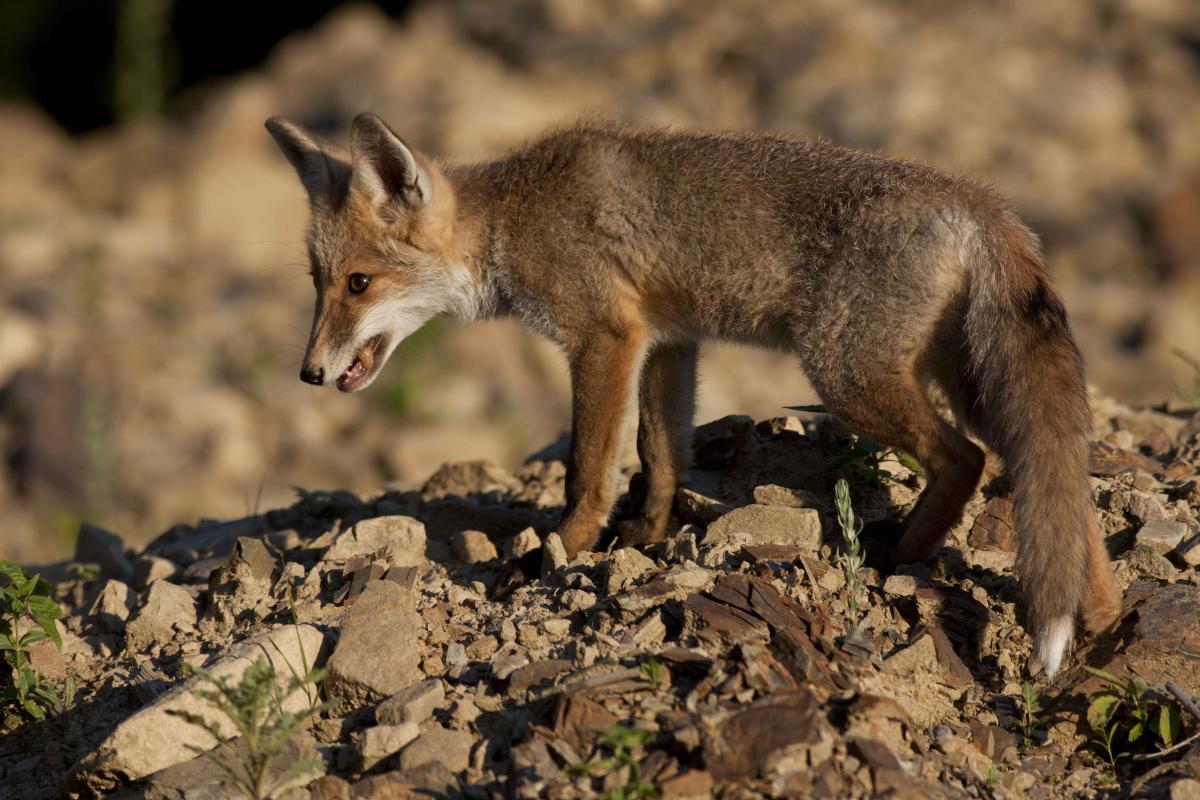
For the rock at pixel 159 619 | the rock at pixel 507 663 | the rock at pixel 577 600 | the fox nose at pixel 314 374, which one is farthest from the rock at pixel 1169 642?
the fox nose at pixel 314 374

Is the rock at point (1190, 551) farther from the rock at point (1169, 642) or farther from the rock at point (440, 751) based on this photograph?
the rock at point (440, 751)

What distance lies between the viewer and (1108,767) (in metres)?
4.12

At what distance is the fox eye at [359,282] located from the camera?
21.1ft

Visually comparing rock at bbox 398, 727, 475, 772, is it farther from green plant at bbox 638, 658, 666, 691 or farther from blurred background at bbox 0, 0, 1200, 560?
blurred background at bbox 0, 0, 1200, 560

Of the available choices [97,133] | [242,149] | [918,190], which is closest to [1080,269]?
[918,190]

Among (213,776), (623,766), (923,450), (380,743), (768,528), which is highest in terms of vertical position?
(923,450)

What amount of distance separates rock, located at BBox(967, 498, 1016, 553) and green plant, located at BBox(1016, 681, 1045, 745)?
98cm

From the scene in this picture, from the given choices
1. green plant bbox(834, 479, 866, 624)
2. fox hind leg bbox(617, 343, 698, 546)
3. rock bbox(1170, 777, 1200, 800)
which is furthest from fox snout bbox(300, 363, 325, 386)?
rock bbox(1170, 777, 1200, 800)

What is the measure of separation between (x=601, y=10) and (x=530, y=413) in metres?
7.58

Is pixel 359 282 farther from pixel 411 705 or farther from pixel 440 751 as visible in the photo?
pixel 440 751

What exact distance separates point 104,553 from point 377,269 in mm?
2216

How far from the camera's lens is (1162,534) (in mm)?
5094

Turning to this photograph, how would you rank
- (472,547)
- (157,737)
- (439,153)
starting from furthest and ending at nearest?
(439,153), (472,547), (157,737)

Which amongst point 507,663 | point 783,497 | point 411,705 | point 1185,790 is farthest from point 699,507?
point 1185,790
